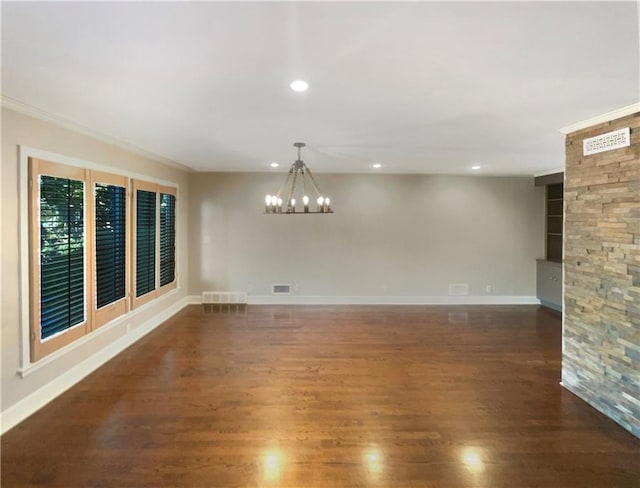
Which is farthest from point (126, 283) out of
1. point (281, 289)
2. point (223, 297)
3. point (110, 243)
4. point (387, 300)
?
point (387, 300)

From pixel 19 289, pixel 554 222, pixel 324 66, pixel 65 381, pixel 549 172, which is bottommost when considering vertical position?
pixel 65 381

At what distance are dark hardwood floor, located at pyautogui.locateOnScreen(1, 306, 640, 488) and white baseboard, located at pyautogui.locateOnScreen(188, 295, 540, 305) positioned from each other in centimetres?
209

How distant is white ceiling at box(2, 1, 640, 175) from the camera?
1.53 metres

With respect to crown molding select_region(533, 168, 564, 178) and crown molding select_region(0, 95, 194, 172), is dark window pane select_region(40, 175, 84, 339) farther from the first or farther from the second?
crown molding select_region(533, 168, 564, 178)

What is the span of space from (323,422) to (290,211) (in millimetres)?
2379

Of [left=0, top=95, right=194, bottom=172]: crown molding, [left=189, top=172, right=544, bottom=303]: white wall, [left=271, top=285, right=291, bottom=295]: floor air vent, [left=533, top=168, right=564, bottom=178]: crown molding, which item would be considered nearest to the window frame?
[left=0, top=95, right=194, bottom=172]: crown molding

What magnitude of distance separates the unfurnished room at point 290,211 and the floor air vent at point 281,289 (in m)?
1.39

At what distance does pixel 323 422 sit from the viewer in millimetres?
2830

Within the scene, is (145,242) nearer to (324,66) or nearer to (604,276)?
(324,66)

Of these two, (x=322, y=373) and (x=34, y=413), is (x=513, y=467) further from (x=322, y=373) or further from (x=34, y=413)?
(x=34, y=413)

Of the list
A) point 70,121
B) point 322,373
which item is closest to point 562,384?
point 322,373

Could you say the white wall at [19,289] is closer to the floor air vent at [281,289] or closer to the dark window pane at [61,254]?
the dark window pane at [61,254]

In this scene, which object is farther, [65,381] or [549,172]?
[549,172]

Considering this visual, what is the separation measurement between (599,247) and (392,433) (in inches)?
98.8
